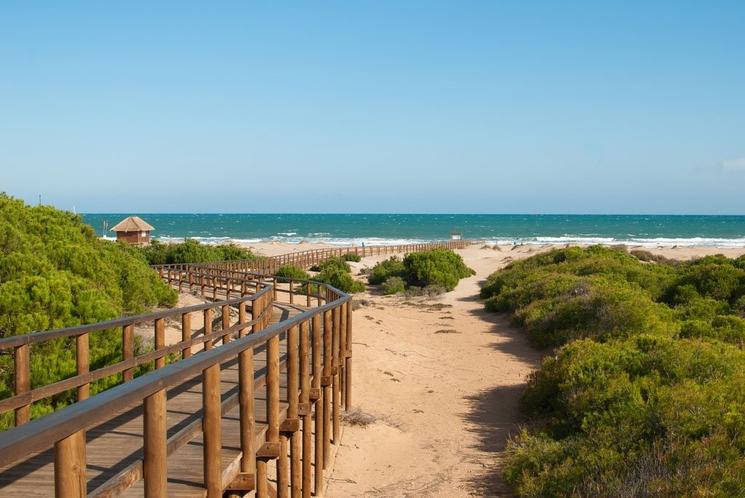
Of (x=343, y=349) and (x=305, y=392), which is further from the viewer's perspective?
(x=343, y=349)

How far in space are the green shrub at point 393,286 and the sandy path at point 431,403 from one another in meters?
7.12

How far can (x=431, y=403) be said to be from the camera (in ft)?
42.1

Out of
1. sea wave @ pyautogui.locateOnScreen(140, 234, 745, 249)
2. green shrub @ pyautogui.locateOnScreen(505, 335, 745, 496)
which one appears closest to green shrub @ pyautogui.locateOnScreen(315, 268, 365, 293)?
green shrub @ pyautogui.locateOnScreen(505, 335, 745, 496)

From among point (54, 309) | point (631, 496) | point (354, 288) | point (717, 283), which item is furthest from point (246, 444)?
point (354, 288)

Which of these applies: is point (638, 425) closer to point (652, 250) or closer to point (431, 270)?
point (431, 270)

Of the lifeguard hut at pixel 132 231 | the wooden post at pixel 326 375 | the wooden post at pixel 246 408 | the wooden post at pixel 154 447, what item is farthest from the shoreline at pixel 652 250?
the wooden post at pixel 154 447

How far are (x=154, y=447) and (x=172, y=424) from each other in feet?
9.11

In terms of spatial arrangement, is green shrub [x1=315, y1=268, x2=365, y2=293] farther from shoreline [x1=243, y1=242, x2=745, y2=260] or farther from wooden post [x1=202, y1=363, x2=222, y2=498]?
wooden post [x1=202, y1=363, x2=222, y2=498]

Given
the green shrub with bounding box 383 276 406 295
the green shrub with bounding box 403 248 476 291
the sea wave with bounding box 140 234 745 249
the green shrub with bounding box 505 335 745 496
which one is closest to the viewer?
the green shrub with bounding box 505 335 745 496

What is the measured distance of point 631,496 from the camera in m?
6.79

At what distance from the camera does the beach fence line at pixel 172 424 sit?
7.86 feet

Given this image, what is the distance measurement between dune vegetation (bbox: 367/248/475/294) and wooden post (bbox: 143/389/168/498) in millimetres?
27589

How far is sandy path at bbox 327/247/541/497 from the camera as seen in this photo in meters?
9.12

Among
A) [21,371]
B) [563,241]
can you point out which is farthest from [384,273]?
[563,241]
